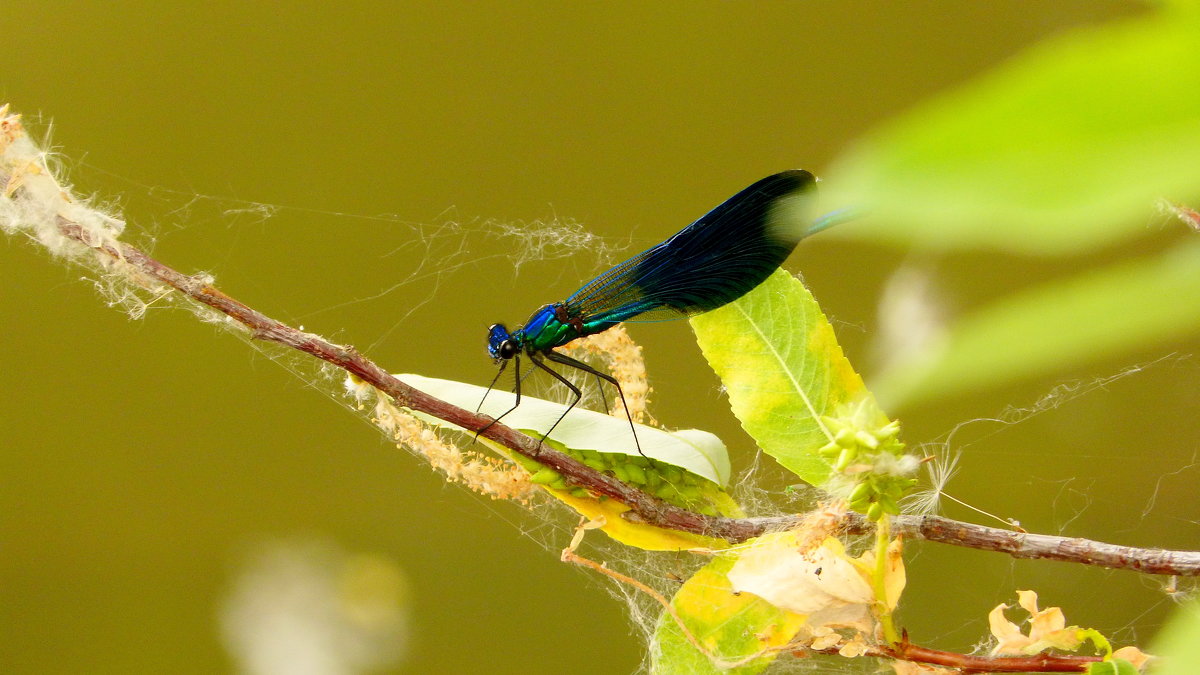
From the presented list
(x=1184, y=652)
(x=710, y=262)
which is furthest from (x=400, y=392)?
(x=1184, y=652)

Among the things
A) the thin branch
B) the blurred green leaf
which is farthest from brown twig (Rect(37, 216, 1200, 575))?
the blurred green leaf

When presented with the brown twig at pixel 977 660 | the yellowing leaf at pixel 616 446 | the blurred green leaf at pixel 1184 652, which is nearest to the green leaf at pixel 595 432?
the yellowing leaf at pixel 616 446

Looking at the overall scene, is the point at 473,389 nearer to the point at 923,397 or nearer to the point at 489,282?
the point at 923,397

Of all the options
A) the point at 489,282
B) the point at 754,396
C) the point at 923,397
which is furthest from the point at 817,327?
the point at 489,282

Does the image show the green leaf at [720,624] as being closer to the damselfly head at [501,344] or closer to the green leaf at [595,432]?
the green leaf at [595,432]

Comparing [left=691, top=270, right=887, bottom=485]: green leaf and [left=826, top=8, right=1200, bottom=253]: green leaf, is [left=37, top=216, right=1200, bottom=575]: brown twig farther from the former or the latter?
[left=826, top=8, right=1200, bottom=253]: green leaf

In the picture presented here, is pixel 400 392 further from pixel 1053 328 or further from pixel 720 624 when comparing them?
pixel 1053 328
